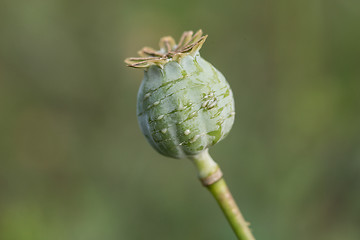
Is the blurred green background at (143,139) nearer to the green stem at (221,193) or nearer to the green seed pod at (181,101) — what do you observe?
the green stem at (221,193)

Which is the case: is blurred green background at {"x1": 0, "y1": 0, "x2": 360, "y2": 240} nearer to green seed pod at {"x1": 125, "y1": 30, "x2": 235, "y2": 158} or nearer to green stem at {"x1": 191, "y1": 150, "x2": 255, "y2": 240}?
green stem at {"x1": 191, "y1": 150, "x2": 255, "y2": 240}

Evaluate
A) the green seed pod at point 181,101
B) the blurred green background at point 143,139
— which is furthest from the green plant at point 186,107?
the blurred green background at point 143,139

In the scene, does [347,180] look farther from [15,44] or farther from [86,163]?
[15,44]

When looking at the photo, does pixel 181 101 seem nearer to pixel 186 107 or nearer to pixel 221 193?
pixel 186 107

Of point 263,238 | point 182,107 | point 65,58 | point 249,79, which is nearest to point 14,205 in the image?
point 65,58

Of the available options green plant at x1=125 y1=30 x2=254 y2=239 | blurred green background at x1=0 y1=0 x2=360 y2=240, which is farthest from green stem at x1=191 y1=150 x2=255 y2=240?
blurred green background at x1=0 y1=0 x2=360 y2=240

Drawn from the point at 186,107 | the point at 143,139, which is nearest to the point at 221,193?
the point at 186,107
